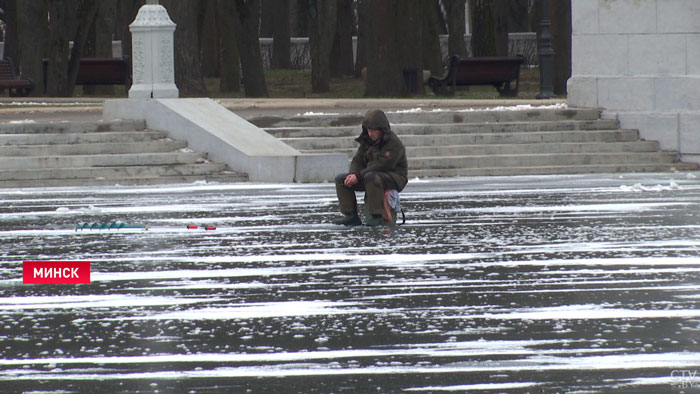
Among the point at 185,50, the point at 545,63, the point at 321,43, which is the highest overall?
the point at 321,43

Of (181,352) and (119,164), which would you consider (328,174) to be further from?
(181,352)

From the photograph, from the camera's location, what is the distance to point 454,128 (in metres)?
23.2

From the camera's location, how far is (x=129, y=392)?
6816mm

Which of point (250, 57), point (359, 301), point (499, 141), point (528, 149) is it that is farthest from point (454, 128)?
point (250, 57)

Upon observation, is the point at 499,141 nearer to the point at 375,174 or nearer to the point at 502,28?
the point at 375,174

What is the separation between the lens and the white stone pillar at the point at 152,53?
2239 centimetres

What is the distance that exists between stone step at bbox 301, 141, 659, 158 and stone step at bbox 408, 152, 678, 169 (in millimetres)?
297

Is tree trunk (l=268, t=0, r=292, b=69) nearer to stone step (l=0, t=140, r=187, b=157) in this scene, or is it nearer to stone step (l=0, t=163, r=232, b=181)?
stone step (l=0, t=140, r=187, b=157)

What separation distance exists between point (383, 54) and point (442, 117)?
9.48 meters

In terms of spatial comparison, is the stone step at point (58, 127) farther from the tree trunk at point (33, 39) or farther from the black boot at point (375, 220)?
the tree trunk at point (33, 39)

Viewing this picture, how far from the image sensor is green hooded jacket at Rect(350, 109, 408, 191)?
14.2 meters

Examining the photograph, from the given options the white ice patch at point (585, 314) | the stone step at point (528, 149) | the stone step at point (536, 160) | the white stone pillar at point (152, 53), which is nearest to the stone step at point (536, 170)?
the stone step at point (536, 160)

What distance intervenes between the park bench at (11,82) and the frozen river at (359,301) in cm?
1736

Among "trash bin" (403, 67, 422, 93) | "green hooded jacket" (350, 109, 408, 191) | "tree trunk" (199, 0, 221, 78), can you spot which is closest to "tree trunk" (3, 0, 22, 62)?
"tree trunk" (199, 0, 221, 78)
